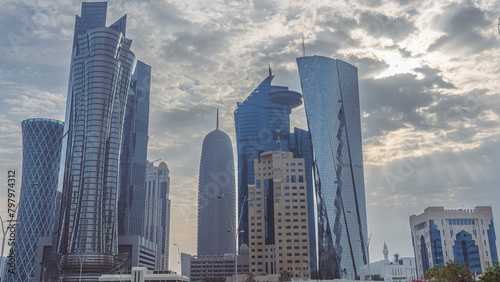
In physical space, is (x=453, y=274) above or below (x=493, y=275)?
above

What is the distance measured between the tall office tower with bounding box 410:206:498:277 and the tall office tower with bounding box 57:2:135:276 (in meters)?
118

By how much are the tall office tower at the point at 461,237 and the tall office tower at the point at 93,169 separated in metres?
118

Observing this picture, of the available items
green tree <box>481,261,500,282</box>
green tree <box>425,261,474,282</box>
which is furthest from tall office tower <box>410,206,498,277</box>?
green tree <box>481,261,500,282</box>

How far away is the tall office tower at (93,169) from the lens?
180 m

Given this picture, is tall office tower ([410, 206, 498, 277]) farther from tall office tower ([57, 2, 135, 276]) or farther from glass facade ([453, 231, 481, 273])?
tall office tower ([57, 2, 135, 276])

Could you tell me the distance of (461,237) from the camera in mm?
135250

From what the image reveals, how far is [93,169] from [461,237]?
438ft

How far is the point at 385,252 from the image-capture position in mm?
167625

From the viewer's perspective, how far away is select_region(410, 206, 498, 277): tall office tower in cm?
13388

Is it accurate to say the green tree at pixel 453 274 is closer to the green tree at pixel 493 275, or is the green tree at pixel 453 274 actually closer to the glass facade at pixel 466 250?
the green tree at pixel 493 275

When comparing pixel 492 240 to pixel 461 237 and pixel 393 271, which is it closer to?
pixel 461 237

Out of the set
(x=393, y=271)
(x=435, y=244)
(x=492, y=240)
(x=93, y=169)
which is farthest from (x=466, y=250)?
(x=93, y=169)

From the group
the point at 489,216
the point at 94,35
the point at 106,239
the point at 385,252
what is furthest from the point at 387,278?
the point at 94,35

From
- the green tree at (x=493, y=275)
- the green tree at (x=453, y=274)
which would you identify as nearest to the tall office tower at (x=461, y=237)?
the green tree at (x=453, y=274)
